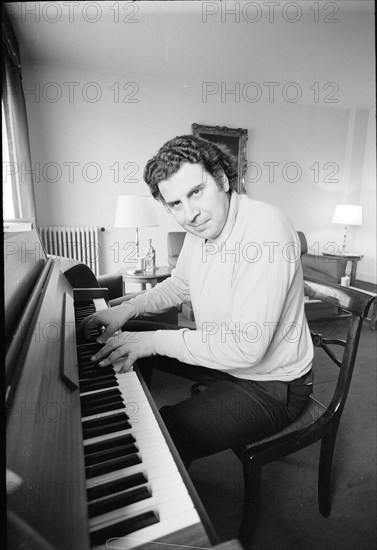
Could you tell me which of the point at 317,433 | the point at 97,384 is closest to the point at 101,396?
the point at 97,384

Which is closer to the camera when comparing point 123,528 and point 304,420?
point 123,528

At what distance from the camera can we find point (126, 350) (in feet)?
2.36

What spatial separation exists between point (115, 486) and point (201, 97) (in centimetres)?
81

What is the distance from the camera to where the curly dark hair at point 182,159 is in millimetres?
697

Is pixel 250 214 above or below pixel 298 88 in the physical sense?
below

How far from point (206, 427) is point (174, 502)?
339 millimetres

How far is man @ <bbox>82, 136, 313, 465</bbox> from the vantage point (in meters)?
0.69

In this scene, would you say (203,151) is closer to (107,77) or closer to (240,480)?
(107,77)

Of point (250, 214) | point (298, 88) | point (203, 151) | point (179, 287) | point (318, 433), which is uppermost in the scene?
point (298, 88)

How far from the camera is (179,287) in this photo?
1.15 metres

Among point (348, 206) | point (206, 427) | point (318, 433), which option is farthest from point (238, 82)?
point (318, 433)

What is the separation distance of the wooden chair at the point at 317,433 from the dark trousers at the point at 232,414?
28mm

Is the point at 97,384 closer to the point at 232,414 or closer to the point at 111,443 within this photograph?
the point at 111,443

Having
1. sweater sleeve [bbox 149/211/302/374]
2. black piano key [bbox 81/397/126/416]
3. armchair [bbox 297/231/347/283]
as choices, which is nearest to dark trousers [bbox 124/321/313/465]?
sweater sleeve [bbox 149/211/302/374]
